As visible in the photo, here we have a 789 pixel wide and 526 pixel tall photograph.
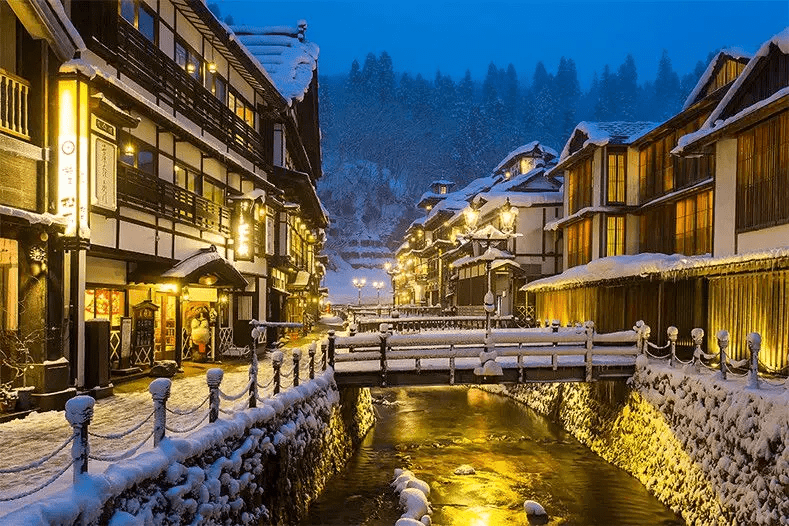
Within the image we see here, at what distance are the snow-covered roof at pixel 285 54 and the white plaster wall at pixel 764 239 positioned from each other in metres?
19.7

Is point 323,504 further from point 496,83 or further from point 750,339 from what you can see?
point 496,83

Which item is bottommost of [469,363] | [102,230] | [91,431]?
[469,363]

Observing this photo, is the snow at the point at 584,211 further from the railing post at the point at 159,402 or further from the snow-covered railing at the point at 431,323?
the railing post at the point at 159,402

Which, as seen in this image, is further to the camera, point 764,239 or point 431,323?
point 431,323

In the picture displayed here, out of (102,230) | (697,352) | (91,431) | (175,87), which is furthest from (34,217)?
(697,352)

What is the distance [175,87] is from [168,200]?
3.62 meters

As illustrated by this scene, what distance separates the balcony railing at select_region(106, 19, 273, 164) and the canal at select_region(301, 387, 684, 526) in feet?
41.2

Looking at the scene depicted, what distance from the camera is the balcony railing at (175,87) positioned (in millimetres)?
15273

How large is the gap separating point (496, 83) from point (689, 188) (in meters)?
157

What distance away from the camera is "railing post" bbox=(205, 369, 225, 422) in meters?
9.98

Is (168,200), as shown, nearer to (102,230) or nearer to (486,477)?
(102,230)

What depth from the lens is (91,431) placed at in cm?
999

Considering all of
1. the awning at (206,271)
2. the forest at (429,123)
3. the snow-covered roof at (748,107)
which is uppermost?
the forest at (429,123)

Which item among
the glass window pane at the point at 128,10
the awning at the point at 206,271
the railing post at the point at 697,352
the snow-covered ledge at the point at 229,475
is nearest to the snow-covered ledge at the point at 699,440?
the railing post at the point at 697,352
